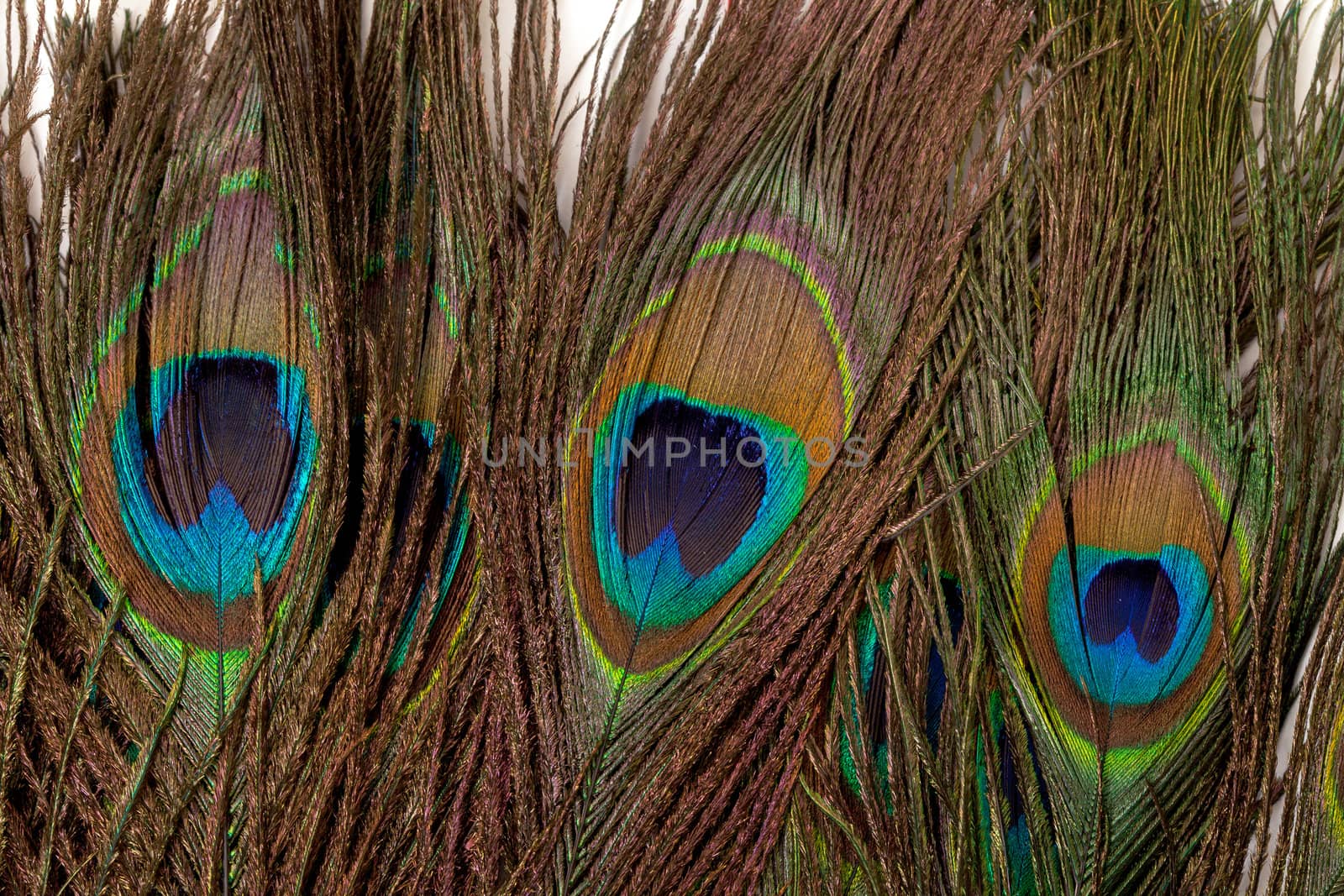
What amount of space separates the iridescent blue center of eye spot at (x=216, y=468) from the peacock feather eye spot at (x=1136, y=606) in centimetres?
75

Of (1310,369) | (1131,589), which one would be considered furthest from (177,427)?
(1310,369)

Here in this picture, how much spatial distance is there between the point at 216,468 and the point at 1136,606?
2.88ft

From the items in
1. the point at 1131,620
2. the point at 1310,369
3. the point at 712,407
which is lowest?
the point at 1131,620

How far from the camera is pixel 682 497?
87 cm

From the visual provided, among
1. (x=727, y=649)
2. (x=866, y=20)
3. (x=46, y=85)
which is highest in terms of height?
(x=866, y=20)

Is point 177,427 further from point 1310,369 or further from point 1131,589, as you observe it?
point 1310,369

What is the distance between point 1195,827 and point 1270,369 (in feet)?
1.44

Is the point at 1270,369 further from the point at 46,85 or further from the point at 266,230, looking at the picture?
the point at 46,85

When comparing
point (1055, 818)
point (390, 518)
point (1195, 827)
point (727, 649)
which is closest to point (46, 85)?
point (390, 518)

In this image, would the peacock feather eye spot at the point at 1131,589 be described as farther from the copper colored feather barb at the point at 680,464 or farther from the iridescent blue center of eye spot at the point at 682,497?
the iridescent blue center of eye spot at the point at 682,497

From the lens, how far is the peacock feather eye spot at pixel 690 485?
2.85 ft

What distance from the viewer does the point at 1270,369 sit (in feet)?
2.91

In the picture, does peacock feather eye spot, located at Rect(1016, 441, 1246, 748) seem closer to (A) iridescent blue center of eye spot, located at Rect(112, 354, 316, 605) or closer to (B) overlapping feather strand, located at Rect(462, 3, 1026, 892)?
(B) overlapping feather strand, located at Rect(462, 3, 1026, 892)

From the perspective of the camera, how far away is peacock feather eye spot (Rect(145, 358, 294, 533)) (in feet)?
2.85
